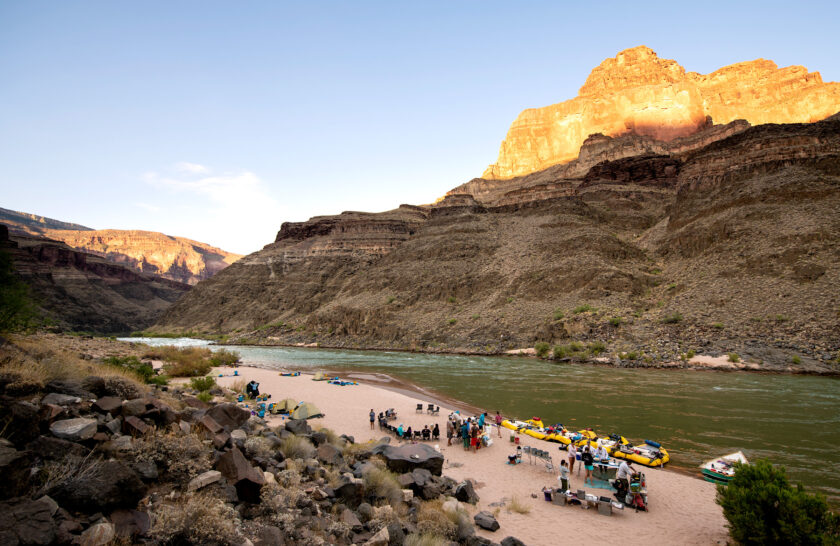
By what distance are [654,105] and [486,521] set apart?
137 m

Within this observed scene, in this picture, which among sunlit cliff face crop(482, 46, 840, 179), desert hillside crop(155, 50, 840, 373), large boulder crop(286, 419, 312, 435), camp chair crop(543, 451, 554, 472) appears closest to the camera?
large boulder crop(286, 419, 312, 435)

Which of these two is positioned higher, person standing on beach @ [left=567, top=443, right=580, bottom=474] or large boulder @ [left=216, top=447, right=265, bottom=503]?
large boulder @ [left=216, top=447, right=265, bottom=503]

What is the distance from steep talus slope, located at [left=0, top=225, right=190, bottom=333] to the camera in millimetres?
95250

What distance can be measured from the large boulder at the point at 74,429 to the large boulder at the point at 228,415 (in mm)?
3431

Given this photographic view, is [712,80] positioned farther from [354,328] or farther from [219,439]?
[219,439]

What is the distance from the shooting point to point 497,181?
136 meters

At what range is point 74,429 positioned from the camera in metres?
5.73

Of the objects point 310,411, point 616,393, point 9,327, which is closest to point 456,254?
point 616,393

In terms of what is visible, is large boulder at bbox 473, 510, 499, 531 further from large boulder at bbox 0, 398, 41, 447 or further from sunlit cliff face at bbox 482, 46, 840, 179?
sunlit cliff face at bbox 482, 46, 840, 179

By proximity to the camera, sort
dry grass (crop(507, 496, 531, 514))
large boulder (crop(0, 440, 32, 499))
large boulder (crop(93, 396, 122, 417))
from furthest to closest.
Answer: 1. dry grass (crop(507, 496, 531, 514))
2. large boulder (crop(93, 396, 122, 417))
3. large boulder (crop(0, 440, 32, 499))

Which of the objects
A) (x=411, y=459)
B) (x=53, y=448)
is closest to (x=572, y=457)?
(x=411, y=459)

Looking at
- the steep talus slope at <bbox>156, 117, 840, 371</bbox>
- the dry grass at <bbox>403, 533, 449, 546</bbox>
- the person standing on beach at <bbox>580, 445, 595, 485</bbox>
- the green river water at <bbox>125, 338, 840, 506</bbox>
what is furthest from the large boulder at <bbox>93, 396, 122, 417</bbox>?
the steep talus slope at <bbox>156, 117, 840, 371</bbox>

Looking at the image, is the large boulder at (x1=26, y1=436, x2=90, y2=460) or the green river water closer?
the large boulder at (x1=26, y1=436, x2=90, y2=460)

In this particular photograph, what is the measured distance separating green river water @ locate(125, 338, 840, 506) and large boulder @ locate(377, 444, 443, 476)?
8693 mm
